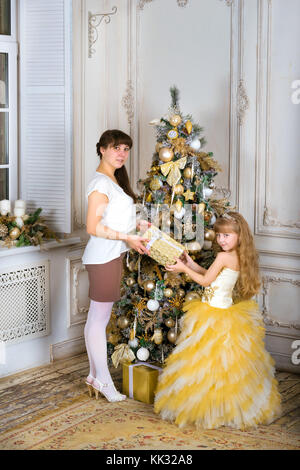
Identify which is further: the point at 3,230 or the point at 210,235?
the point at 3,230

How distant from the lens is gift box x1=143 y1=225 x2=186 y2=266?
140 inches

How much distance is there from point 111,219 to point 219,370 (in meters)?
1.06

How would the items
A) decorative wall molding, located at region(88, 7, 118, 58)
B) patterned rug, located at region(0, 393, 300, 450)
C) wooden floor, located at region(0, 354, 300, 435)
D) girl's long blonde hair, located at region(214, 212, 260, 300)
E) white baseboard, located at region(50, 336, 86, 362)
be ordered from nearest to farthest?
1. patterned rug, located at region(0, 393, 300, 450)
2. girl's long blonde hair, located at region(214, 212, 260, 300)
3. wooden floor, located at region(0, 354, 300, 435)
4. white baseboard, located at region(50, 336, 86, 362)
5. decorative wall molding, located at region(88, 7, 118, 58)

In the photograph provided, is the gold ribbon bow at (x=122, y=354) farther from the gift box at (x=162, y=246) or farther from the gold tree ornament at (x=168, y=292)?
the gift box at (x=162, y=246)

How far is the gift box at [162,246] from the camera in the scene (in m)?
3.54

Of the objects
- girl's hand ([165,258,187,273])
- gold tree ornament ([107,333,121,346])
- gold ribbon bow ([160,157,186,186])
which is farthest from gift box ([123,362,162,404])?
gold ribbon bow ([160,157,186,186])

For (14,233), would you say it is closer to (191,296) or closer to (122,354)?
(122,354)

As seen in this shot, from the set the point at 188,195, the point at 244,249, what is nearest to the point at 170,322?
the point at 244,249

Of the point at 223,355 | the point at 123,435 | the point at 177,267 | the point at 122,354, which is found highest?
the point at 177,267

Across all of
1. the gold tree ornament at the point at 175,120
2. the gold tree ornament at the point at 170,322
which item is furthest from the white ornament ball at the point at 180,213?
the gold tree ornament at the point at 170,322

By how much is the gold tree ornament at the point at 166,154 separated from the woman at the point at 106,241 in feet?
0.81

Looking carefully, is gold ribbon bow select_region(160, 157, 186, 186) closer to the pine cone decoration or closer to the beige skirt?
the beige skirt

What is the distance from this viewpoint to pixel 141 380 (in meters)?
3.83

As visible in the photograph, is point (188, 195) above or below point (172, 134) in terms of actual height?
below
